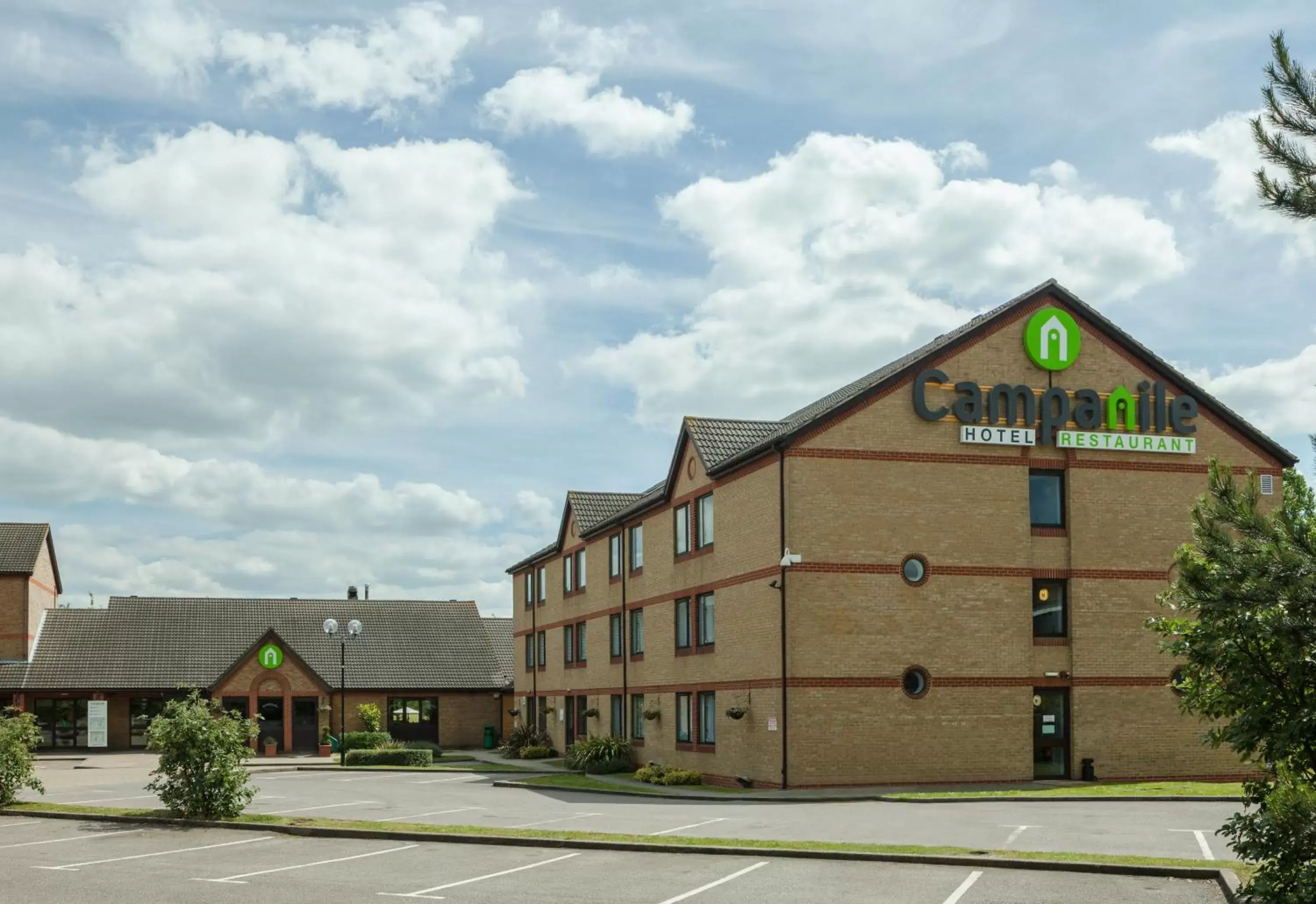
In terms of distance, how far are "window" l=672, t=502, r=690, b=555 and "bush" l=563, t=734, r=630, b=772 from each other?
6344 millimetres

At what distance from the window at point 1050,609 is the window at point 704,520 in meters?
8.36

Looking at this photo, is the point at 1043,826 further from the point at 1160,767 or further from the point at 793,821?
the point at 1160,767

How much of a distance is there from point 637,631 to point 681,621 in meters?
4.34

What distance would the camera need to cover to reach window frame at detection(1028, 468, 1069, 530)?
33031mm

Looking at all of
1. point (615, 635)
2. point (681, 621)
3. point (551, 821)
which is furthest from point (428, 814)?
point (615, 635)

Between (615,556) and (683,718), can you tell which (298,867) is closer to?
(683,718)

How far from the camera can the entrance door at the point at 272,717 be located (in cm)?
5519

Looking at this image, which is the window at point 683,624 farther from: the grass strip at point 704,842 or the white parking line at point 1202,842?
the white parking line at point 1202,842

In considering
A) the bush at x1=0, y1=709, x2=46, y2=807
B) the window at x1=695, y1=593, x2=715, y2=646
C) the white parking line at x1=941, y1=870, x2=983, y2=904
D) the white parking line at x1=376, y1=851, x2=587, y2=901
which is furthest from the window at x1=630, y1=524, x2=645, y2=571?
the white parking line at x1=941, y1=870, x2=983, y2=904

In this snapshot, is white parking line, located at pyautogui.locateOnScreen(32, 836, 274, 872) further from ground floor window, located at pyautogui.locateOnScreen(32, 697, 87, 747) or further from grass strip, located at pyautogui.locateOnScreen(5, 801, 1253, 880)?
ground floor window, located at pyautogui.locateOnScreen(32, 697, 87, 747)

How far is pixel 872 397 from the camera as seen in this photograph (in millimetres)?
31969

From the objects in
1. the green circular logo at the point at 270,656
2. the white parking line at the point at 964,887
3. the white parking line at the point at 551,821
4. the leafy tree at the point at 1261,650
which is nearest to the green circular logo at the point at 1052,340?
the white parking line at the point at 551,821

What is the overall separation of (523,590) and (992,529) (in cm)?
3107

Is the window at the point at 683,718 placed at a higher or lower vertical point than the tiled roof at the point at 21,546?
lower
